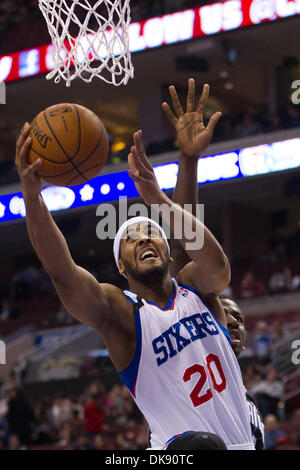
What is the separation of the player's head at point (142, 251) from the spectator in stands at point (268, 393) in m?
6.24

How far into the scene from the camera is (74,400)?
1245cm

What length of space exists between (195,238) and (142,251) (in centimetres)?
34

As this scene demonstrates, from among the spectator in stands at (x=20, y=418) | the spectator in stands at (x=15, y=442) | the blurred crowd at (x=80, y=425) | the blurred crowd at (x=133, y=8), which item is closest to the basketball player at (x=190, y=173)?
the blurred crowd at (x=80, y=425)

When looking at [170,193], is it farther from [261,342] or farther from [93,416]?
[93,416]

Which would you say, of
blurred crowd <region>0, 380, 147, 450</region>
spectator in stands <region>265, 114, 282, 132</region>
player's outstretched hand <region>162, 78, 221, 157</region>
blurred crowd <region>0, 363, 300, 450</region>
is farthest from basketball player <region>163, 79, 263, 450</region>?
spectator in stands <region>265, 114, 282, 132</region>

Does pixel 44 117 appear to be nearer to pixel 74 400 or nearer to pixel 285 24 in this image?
pixel 74 400

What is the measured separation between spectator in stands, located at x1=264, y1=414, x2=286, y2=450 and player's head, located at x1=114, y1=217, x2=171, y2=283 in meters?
5.61

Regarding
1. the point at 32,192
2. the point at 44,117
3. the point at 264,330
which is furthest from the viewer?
the point at 264,330

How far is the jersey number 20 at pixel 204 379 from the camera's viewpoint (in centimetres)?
293

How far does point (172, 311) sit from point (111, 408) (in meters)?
8.13

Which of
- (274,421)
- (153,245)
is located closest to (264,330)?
(274,421)

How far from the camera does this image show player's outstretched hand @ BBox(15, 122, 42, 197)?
2.85 m

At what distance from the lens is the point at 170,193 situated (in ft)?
45.5
